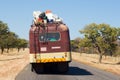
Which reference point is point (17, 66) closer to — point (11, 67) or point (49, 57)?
point (11, 67)

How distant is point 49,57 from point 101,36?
28.9 m

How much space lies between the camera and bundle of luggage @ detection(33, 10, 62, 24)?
83.7ft

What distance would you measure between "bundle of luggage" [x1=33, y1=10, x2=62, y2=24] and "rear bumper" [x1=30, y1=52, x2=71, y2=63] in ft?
7.97

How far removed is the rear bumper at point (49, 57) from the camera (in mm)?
24125

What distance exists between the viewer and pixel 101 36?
2063 inches

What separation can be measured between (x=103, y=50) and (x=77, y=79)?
32.5m

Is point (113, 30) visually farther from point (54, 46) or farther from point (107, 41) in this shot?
point (54, 46)

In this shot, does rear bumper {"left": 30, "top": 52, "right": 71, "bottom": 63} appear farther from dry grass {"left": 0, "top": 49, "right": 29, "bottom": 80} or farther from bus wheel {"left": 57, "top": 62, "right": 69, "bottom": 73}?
dry grass {"left": 0, "top": 49, "right": 29, "bottom": 80}

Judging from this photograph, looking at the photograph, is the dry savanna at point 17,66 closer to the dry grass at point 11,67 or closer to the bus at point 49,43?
the dry grass at point 11,67

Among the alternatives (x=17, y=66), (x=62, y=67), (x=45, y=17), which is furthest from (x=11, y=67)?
(x=45, y=17)

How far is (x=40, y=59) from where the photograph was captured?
24.2 meters

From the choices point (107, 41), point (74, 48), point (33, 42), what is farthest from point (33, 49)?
point (74, 48)

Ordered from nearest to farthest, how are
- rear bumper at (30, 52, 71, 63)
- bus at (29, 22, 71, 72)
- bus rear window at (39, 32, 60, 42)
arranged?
rear bumper at (30, 52, 71, 63) < bus at (29, 22, 71, 72) < bus rear window at (39, 32, 60, 42)

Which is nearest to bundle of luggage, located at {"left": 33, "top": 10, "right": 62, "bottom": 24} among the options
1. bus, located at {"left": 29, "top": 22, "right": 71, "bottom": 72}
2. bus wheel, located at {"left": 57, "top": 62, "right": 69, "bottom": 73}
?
bus, located at {"left": 29, "top": 22, "right": 71, "bottom": 72}
